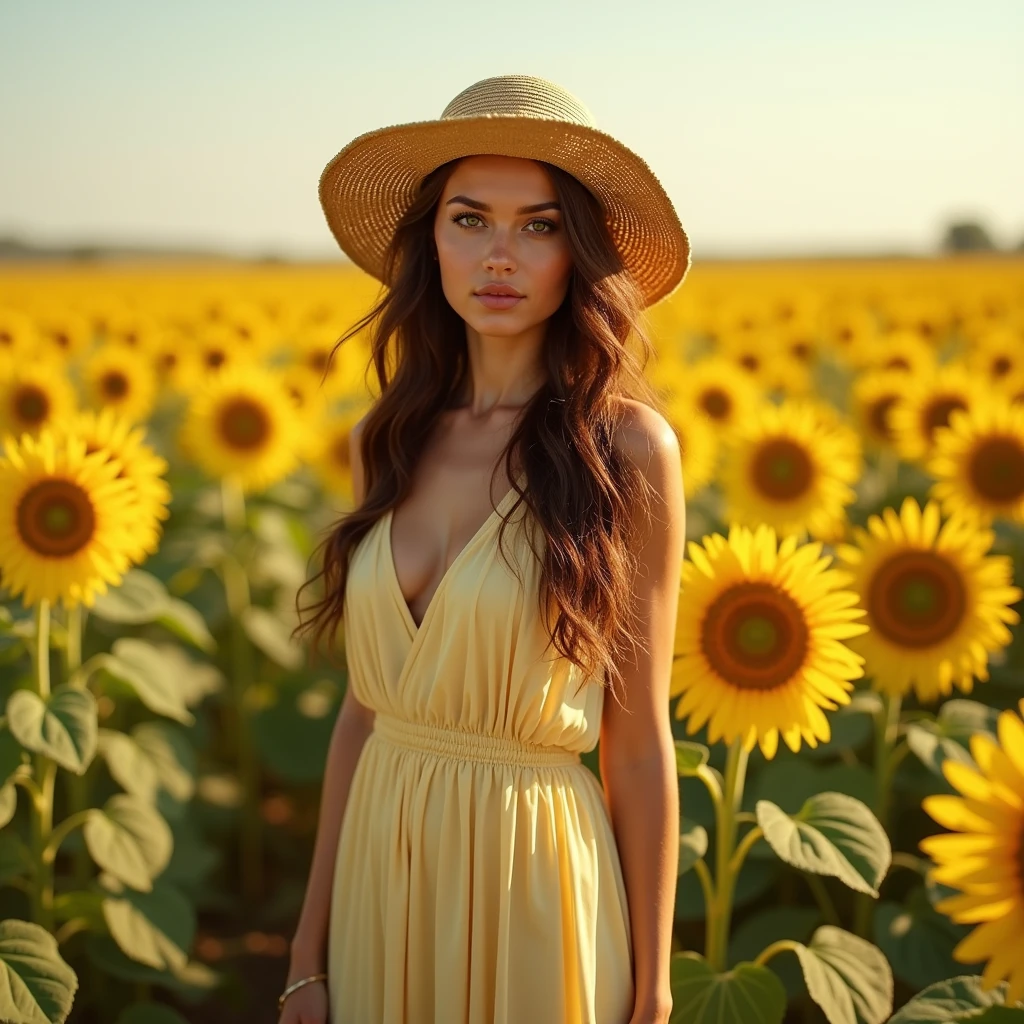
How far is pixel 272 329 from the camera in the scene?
10648mm

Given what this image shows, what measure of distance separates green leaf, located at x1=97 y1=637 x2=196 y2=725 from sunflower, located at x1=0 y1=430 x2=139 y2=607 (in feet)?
0.80

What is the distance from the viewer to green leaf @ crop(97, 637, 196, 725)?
329 cm

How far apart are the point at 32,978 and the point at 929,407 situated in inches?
182

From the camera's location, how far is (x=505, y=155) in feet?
7.82

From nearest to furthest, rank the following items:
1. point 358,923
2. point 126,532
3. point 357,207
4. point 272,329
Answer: point 358,923 < point 357,207 < point 126,532 < point 272,329

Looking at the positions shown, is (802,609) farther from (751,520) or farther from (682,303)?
(682,303)

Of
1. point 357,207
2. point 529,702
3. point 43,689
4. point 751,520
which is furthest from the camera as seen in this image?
point 751,520

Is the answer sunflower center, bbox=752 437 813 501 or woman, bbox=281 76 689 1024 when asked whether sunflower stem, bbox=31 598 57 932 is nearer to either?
woman, bbox=281 76 689 1024

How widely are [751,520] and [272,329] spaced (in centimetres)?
671

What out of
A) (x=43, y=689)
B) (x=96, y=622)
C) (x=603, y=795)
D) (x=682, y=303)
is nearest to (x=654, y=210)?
(x=603, y=795)

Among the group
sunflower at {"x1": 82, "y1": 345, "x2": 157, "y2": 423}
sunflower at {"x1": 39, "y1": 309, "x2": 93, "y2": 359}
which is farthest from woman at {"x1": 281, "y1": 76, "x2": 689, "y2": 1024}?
sunflower at {"x1": 39, "y1": 309, "x2": 93, "y2": 359}

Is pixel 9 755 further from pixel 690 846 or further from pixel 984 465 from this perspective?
pixel 984 465

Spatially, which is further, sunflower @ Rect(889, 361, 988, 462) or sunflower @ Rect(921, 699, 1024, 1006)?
sunflower @ Rect(889, 361, 988, 462)

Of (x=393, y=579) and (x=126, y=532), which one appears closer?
(x=393, y=579)
